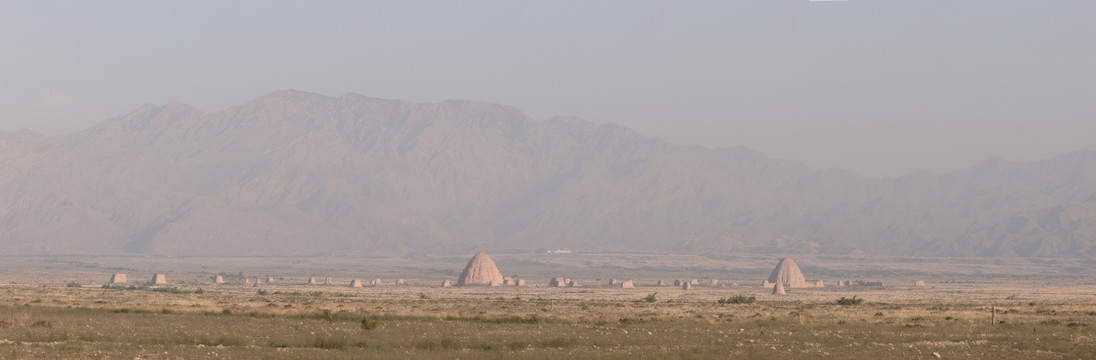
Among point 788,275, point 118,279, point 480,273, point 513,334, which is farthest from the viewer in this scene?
point 788,275

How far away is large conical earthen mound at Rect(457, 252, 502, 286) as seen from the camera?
486 ft

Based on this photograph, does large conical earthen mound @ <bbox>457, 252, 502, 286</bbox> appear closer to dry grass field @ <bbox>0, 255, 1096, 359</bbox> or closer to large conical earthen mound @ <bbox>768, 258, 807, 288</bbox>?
large conical earthen mound @ <bbox>768, 258, 807, 288</bbox>

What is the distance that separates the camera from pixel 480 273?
148m

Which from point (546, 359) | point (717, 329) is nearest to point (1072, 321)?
point (717, 329)

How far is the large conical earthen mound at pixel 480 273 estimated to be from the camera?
14825cm

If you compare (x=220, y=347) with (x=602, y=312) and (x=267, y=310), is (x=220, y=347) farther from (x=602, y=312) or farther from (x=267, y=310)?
(x=602, y=312)

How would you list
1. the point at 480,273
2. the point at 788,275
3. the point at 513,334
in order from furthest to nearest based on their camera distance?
the point at 788,275, the point at 480,273, the point at 513,334

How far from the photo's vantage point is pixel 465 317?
191 ft

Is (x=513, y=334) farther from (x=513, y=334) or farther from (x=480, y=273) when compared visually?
(x=480, y=273)

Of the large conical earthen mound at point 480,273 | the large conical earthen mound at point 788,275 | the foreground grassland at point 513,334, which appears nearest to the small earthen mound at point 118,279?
the large conical earthen mound at point 480,273

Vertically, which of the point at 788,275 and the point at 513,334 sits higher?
the point at 788,275

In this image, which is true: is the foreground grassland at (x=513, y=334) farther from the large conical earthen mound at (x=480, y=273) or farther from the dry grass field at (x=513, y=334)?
the large conical earthen mound at (x=480, y=273)

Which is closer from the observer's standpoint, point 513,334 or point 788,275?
point 513,334

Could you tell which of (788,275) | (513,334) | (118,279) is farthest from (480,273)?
(513,334)
